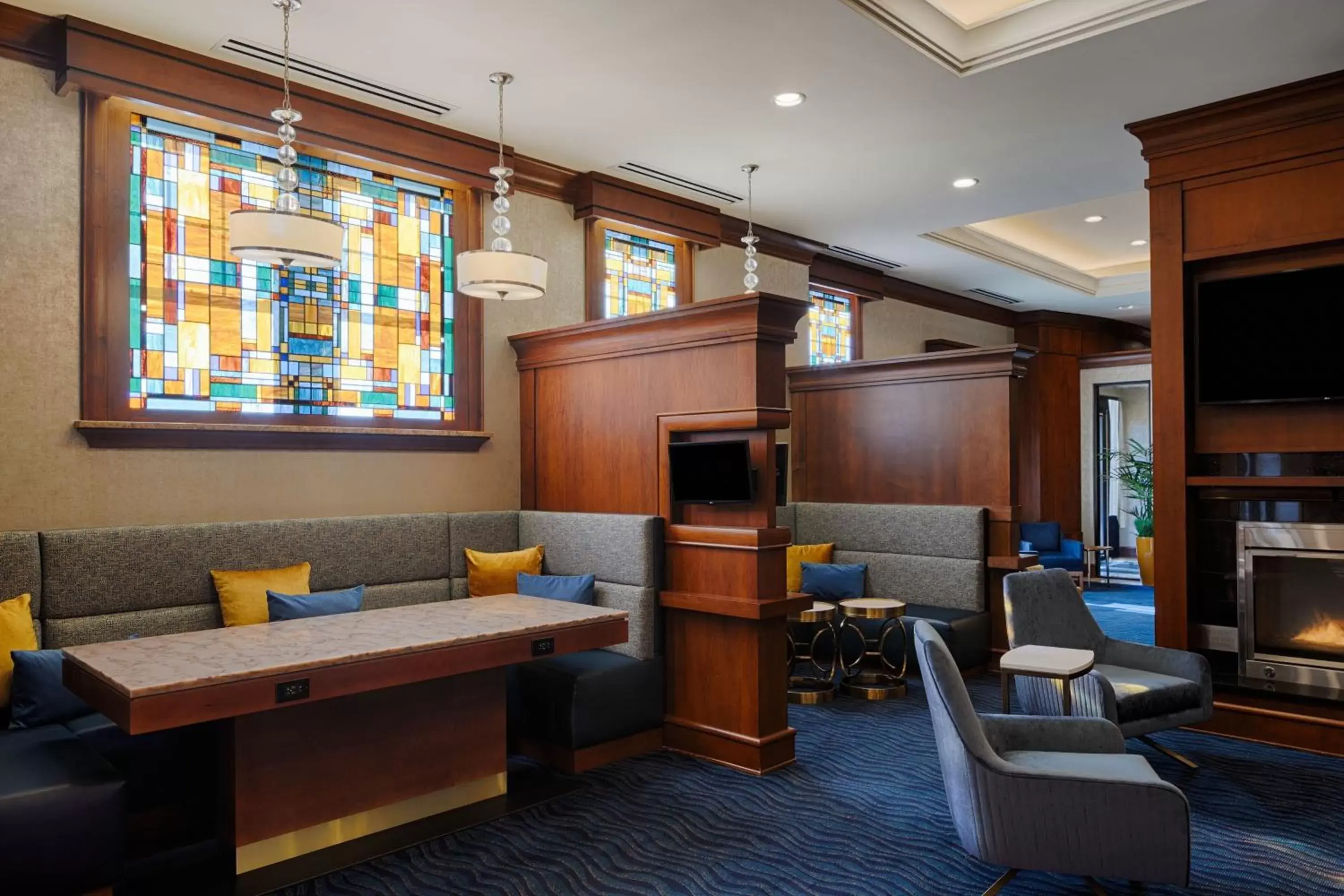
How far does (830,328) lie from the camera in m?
8.07

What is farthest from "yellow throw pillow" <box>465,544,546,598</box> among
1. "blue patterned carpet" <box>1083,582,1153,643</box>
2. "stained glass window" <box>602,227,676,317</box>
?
"blue patterned carpet" <box>1083,582,1153,643</box>

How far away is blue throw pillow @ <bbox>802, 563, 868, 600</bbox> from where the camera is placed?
19.1 ft

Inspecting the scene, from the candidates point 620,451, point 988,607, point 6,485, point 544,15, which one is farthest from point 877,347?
point 6,485

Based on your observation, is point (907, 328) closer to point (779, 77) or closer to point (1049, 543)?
point (1049, 543)

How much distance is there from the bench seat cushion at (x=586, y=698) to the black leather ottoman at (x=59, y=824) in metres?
1.62

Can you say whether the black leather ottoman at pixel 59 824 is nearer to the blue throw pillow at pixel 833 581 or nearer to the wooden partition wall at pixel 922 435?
the blue throw pillow at pixel 833 581

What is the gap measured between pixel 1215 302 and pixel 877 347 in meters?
4.12

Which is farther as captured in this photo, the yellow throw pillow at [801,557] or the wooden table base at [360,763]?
the yellow throw pillow at [801,557]

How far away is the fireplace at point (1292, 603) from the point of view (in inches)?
163

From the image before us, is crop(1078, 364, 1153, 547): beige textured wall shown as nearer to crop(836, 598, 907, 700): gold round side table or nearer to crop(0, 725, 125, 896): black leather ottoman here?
crop(836, 598, 907, 700): gold round side table

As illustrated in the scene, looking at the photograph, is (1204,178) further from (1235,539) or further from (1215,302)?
(1235,539)

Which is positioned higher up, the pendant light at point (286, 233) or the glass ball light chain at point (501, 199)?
the glass ball light chain at point (501, 199)

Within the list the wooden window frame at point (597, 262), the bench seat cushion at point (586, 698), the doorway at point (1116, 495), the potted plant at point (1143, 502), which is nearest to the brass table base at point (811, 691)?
the bench seat cushion at point (586, 698)

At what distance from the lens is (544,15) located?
12.2 feet
